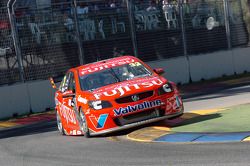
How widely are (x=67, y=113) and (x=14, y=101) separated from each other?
6447 millimetres

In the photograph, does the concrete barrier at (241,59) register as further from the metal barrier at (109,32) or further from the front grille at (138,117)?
the front grille at (138,117)

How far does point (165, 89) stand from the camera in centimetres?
1205

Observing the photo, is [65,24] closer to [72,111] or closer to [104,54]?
[104,54]

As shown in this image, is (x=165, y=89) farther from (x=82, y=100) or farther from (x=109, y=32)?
(x=109, y=32)

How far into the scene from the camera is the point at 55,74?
20.6 metres

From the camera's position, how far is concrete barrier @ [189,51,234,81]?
24117 mm

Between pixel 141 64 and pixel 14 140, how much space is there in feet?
10.2

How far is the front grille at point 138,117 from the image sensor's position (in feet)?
38.4

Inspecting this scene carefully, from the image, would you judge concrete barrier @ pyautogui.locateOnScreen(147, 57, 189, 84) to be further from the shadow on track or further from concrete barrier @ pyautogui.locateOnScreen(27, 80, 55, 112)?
the shadow on track

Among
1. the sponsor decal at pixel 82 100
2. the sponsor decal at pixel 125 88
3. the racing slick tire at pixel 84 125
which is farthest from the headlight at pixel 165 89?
the racing slick tire at pixel 84 125

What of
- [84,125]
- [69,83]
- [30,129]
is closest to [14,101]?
[30,129]

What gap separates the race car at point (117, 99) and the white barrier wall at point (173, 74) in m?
6.48

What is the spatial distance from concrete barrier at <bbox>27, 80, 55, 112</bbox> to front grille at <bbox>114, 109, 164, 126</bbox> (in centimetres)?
846

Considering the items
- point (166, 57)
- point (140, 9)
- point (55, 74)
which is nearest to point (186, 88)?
point (166, 57)
